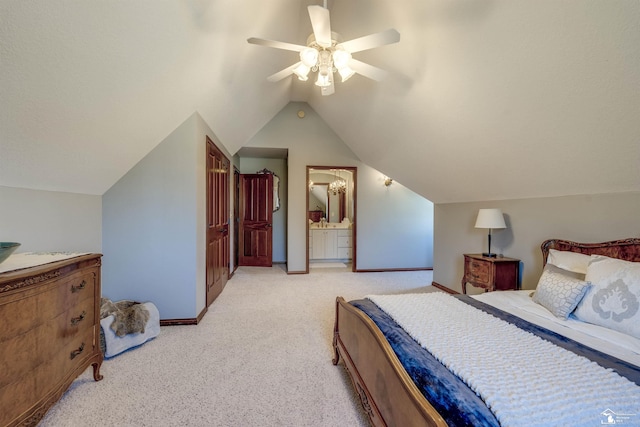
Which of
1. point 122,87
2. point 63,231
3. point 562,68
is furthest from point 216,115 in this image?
point 562,68

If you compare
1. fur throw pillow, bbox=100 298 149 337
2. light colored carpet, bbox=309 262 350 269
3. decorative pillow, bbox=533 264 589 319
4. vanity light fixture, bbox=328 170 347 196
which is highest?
vanity light fixture, bbox=328 170 347 196

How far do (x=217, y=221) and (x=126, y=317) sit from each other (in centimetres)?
163

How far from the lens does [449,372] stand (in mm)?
1042

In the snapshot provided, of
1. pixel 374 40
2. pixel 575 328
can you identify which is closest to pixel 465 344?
pixel 575 328

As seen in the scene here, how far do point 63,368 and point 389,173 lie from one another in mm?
4329

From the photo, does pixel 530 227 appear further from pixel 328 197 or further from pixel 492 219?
pixel 328 197

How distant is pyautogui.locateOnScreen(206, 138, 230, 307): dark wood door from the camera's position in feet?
10.7

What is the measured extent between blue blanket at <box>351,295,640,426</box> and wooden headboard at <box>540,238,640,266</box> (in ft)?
3.47

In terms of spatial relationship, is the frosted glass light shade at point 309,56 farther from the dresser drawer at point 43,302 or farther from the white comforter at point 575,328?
the white comforter at point 575,328

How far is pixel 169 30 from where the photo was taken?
5.66 ft

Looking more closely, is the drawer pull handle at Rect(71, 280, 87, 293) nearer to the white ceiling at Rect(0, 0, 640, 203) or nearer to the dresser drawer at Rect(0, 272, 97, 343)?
the dresser drawer at Rect(0, 272, 97, 343)

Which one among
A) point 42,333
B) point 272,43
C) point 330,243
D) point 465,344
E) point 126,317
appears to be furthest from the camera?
point 330,243

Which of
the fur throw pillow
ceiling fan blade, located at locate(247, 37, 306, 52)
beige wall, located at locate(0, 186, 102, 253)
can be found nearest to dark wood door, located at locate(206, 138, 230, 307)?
the fur throw pillow

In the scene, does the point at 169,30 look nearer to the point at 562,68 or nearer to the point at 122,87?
the point at 122,87
